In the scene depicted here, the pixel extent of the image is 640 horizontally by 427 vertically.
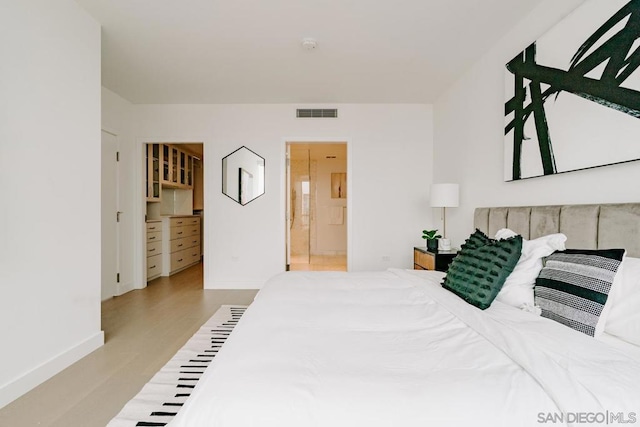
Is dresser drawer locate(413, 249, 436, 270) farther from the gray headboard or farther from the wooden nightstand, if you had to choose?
the gray headboard

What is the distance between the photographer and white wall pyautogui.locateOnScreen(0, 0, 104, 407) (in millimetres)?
1734

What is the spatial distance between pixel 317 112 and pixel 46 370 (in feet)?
12.4

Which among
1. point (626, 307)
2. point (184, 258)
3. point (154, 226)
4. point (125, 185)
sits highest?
point (125, 185)

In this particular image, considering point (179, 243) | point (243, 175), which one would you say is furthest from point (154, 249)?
point (243, 175)

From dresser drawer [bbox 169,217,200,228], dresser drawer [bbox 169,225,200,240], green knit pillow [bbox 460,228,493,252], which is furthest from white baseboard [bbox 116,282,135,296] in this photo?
green knit pillow [bbox 460,228,493,252]

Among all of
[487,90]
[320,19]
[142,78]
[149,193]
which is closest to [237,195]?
[149,193]

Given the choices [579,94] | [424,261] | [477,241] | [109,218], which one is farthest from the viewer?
[109,218]

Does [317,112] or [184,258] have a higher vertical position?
[317,112]

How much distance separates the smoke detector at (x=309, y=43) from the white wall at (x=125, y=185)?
9.03ft

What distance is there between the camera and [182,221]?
5.72m

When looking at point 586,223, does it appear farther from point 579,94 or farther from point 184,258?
point 184,258

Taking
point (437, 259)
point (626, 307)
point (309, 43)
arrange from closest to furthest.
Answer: point (626, 307) → point (309, 43) → point (437, 259)

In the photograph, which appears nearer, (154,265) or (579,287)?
(579,287)

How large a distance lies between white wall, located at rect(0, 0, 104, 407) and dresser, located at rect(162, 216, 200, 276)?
112 inches
